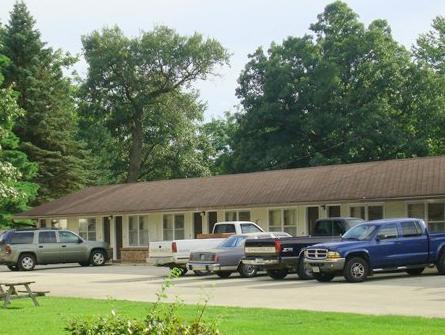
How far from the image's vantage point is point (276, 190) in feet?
120

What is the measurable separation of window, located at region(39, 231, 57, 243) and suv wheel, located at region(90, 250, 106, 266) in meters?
2.01

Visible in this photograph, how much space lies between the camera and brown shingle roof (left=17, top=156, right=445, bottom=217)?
31719mm

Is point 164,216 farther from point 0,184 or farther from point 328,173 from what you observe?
point 0,184

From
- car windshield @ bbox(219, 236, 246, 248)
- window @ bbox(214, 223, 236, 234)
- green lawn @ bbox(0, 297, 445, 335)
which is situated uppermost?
window @ bbox(214, 223, 236, 234)

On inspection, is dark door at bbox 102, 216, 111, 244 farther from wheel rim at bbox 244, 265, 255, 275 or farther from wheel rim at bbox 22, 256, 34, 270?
wheel rim at bbox 244, 265, 255, 275

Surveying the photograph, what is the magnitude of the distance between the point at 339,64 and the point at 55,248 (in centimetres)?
2416

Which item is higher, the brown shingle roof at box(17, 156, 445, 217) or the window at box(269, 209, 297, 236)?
the brown shingle roof at box(17, 156, 445, 217)

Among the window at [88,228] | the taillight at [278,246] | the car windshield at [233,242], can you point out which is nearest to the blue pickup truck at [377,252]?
the taillight at [278,246]

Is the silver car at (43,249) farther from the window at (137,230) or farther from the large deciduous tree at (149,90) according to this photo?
the large deciduous tree at (149,90)

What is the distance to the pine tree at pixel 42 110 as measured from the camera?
2130 inches

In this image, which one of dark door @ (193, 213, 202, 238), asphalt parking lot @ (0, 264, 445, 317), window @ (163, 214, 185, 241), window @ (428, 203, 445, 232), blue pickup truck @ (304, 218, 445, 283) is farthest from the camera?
window @ (163, 214, 185, 241)

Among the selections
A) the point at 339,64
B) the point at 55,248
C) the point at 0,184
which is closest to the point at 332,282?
the point at 0,184

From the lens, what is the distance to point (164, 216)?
41.4 m

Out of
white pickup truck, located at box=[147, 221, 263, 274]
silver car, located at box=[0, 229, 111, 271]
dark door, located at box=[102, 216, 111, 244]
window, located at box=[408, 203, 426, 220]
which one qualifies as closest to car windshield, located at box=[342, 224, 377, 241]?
white pickup truck, located at box=[147, 221, 263, 274]
